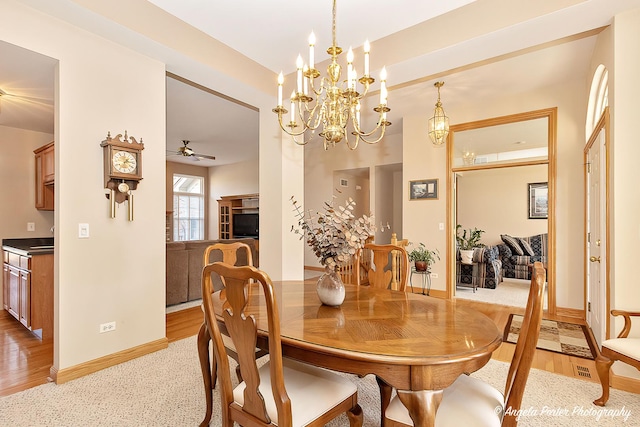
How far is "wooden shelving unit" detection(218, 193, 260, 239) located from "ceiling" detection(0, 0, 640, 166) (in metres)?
4.23

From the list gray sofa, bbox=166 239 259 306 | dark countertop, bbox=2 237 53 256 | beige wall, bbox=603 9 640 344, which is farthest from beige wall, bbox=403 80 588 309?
dark countertop, bbox=2 237 53 256

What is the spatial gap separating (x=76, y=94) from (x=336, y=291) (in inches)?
95.2

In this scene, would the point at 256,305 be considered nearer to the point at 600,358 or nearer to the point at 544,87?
the point at 600,358

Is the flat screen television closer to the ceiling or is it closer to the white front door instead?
the ceiling

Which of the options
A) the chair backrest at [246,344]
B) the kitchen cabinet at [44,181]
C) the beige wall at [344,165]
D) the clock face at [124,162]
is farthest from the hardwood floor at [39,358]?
the beige wall at [344,165]

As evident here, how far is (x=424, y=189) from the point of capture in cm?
491

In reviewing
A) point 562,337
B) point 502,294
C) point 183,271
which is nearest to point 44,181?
point 183,271

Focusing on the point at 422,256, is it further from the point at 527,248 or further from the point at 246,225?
the point at 246,225

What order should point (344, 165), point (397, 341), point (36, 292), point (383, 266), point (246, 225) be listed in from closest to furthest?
point (397, 341), point (383, 266), point (36, 292), point (344, 165), point (246, 225)

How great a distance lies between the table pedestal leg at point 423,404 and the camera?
3.60 feet

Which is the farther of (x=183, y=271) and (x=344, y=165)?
(x=344, y=165)

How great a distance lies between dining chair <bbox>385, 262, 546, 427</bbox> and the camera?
1107 mm

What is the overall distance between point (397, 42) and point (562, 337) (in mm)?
3326

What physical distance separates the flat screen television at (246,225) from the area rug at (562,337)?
6.01 m
